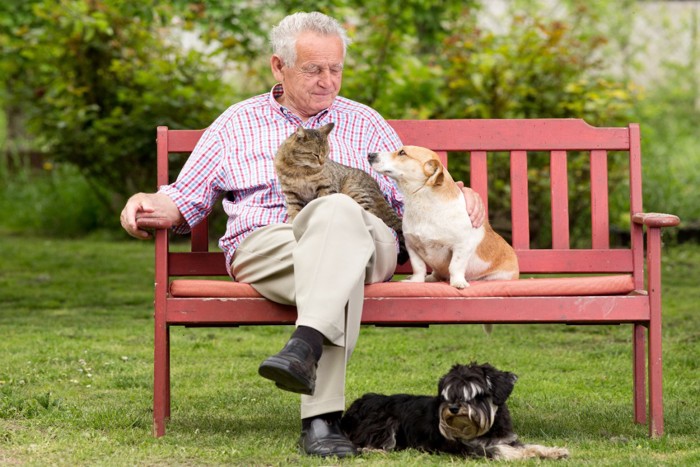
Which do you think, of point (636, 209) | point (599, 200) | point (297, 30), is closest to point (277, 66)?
point (297, 30)

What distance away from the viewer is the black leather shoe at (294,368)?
3391 mm

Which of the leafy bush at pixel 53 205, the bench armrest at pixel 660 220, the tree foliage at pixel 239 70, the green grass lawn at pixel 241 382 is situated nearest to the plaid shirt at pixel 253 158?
the green grass lawn at pixel 241 382

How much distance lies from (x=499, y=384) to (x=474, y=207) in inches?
30.4

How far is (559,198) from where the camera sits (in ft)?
15.0

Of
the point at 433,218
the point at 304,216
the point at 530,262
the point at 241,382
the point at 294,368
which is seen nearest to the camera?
the point at 294,368

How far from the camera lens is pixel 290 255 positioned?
152 inches

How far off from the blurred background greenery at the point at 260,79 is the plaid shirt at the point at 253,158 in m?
2.84

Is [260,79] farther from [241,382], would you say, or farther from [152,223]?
[152,223]

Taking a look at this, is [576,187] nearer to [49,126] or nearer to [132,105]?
[132,105]

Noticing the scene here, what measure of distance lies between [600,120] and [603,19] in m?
4.87

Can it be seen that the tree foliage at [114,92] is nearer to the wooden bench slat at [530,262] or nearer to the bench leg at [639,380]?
the wooden bench slat at [530,262]

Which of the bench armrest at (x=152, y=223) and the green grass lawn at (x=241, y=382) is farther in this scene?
the bench armrest at (x=152, y=223)

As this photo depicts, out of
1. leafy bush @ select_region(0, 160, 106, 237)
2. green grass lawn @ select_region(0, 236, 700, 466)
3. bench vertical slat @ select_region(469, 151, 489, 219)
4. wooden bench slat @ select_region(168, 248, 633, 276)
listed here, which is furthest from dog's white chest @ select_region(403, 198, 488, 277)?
leafy bush @ select_region(0, 160, 106, 237)

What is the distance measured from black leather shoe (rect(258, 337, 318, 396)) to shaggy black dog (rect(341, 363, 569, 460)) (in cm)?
38
